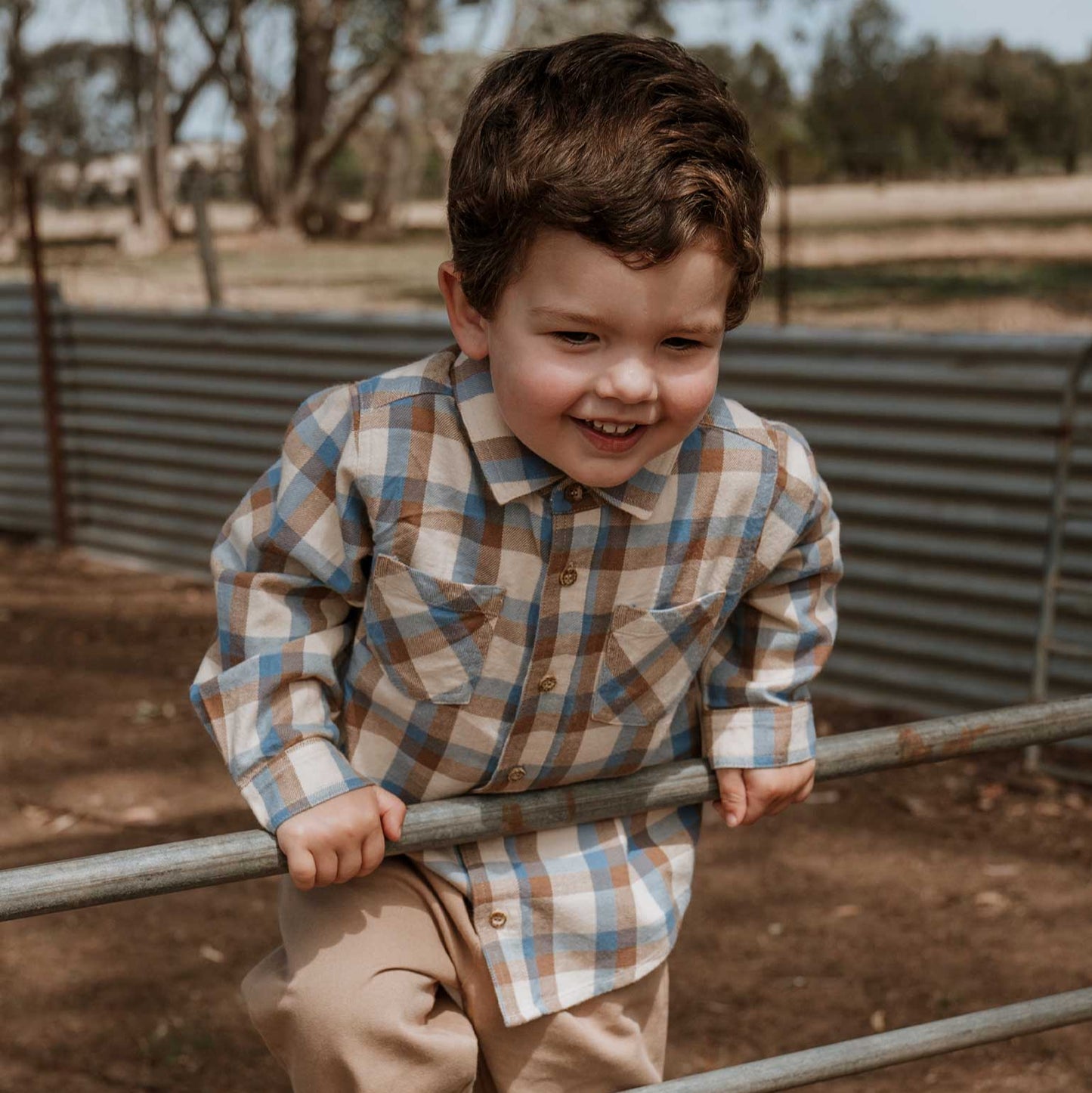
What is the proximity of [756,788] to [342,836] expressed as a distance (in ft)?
1.66

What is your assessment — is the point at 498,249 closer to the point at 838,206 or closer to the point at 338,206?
the point at 838,206

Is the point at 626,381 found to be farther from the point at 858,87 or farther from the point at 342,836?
the point at 858,87

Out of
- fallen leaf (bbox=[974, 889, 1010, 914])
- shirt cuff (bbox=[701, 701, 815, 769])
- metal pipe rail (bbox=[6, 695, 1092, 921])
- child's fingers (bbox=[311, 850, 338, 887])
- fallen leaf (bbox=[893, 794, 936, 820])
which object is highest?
metal pipe rail (bbox=[6, 695, 1092, 921])

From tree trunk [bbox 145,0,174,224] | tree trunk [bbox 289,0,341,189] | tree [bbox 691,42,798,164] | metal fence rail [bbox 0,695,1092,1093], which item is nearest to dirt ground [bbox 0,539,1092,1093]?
metal fence rail [bbox 0,695,1092,1093]

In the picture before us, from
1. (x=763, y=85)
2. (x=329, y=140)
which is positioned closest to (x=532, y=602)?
(x=763, y=85)

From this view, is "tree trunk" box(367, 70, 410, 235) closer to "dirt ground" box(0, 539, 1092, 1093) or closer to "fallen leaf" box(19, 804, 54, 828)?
"dirt ground" box(0, 539, 1092, 1093)

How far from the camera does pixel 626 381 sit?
1.51 metres

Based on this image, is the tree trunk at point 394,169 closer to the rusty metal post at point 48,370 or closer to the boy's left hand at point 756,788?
the rusty metal post at point 48,370

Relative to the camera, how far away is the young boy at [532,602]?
1525 mm

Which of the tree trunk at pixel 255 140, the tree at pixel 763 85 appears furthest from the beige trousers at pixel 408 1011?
the tree trunk at pixel 255 140

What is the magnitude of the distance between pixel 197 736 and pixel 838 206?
6078 millimetres

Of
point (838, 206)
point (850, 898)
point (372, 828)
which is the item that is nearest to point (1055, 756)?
point (850, 898)

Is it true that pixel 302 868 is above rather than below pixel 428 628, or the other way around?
below

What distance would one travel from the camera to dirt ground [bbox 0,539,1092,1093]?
3.21 m
